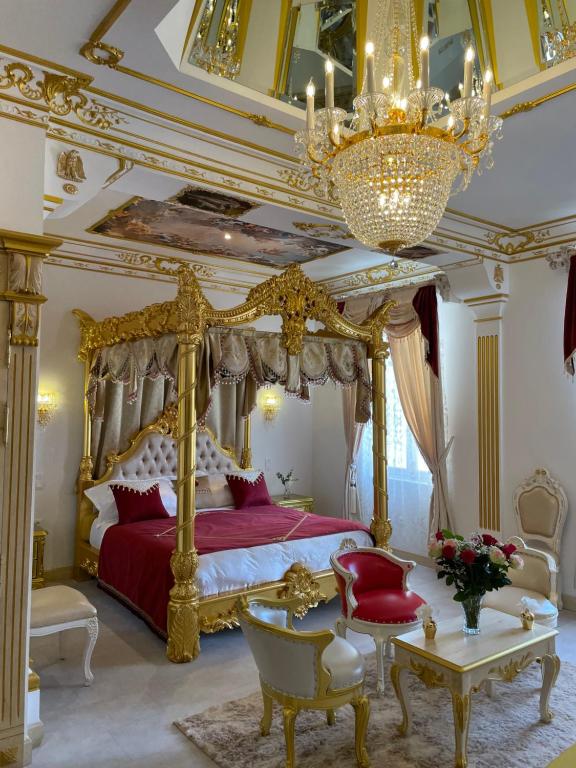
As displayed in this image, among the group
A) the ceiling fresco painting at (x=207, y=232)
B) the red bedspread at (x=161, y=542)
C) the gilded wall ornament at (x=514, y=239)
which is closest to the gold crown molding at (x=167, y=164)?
the ceiling fresco painting at (x=207, y=232)

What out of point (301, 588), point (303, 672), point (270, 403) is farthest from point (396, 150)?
point (270, 403)

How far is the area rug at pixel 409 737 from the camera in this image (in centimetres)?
278

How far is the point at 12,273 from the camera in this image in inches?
103

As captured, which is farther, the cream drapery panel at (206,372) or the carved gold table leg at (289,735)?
the cream drapery panel at (206,372)

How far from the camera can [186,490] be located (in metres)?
3.95

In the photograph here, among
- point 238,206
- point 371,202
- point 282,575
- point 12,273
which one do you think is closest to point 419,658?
point 282,575

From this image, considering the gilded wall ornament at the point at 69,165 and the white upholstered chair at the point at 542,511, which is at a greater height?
the gilded wall ornament at the point at 69,165

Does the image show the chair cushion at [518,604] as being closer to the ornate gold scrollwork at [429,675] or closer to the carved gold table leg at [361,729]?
the ornate gold scrollwork at [429,675]

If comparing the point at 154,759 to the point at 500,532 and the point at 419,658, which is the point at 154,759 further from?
the point at 500,532

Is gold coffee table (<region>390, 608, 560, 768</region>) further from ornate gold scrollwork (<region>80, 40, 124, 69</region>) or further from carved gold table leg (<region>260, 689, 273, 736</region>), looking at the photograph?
ornate gold scrollwork (<region>80, 40, 124, 69</region>)

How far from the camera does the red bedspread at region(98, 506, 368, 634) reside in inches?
168

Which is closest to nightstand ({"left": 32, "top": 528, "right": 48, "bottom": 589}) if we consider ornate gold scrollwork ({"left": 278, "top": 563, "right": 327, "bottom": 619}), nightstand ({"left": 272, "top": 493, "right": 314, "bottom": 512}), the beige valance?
the beige valance

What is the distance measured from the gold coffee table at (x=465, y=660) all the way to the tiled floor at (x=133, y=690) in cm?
49

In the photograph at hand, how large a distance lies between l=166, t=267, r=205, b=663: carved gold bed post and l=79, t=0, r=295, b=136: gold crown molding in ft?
3.51
